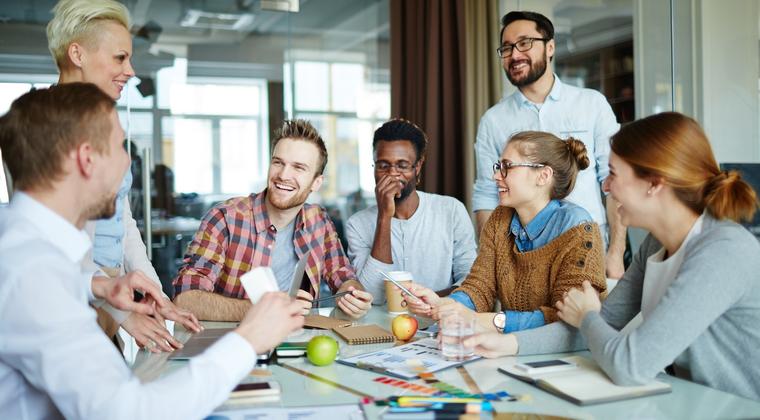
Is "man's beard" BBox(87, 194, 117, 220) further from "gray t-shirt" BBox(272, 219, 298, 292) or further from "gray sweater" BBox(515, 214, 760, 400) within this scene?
"gray t-shirt" BBox(272, 219, 298, 292)

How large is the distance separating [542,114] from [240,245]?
1513 millimetres

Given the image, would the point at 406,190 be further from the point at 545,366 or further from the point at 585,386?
the point at 585,386

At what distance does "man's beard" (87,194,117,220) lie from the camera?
137cm

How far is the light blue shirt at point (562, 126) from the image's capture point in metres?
3.27

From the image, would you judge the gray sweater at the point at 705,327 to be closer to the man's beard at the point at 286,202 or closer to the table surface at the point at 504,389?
the table surface at the point at 504,389

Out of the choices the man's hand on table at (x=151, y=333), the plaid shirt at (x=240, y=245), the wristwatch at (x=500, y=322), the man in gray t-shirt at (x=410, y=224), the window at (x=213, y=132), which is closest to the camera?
the man's hand on table at (x=151, y=333)

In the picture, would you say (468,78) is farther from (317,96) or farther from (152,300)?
(152,300)

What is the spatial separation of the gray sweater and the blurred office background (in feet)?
8.31

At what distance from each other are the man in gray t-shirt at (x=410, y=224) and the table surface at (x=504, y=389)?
125cm

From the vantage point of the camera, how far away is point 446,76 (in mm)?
4754

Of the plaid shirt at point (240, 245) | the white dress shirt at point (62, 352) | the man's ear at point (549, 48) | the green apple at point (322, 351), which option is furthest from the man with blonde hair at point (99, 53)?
the man's ear at point (549, 48)

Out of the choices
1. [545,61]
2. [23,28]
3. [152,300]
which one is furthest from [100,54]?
[23,28]

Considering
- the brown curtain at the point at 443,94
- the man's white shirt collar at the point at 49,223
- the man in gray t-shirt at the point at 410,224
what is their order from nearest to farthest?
the man's white shirt collar at the point at 49,223
the man in gray t-shirt at the point at 410,224
the brown curtain at the point at 443,94

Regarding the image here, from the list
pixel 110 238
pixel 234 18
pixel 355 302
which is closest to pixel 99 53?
pixel 110 238
